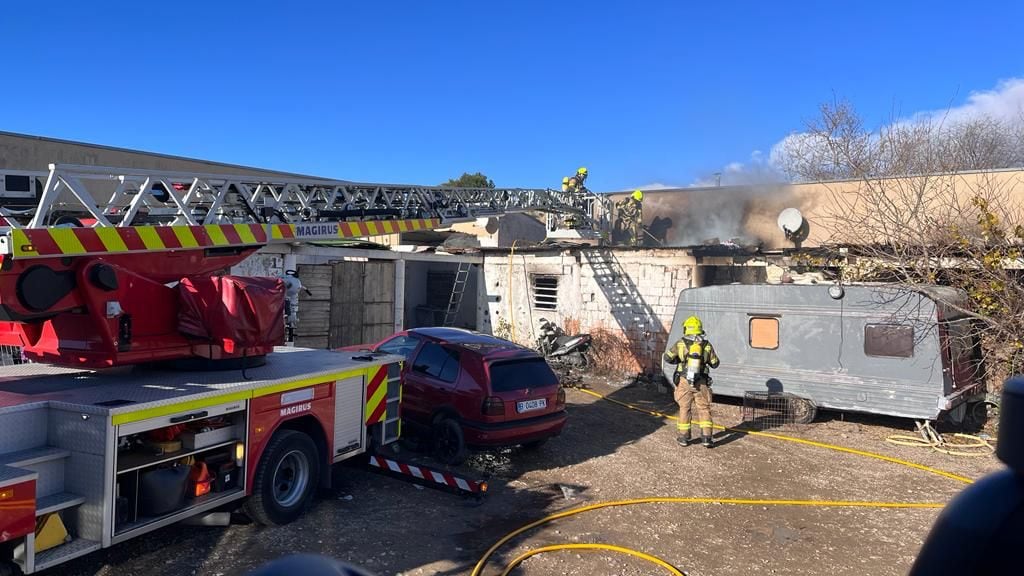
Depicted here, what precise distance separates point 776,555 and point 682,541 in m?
0.80

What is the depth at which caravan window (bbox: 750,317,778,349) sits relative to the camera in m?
11.7

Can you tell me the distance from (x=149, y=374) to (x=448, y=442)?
3548 millimetres

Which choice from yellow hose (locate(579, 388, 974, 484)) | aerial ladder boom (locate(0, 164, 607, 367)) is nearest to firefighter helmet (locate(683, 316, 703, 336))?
yellow hose (locate(579, 388, 974, 484))

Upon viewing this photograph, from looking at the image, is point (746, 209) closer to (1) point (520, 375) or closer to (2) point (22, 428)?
(1) point (520, 375)

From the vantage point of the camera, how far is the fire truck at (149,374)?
171 inches

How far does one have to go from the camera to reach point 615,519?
6633mm

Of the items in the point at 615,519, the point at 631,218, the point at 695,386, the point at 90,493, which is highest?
the point at 631,218

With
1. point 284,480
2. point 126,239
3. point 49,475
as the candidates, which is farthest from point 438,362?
point 49,475

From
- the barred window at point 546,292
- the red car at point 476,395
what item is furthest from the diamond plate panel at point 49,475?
the barred window at point 546,292

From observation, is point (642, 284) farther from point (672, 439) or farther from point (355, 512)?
point (355, 512)

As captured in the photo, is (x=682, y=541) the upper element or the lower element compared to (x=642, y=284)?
lower

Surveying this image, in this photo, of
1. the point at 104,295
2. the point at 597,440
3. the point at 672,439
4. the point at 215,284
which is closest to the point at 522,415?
the point at 597,440

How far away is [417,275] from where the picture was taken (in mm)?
20047

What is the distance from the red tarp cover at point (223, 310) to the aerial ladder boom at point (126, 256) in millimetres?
16
